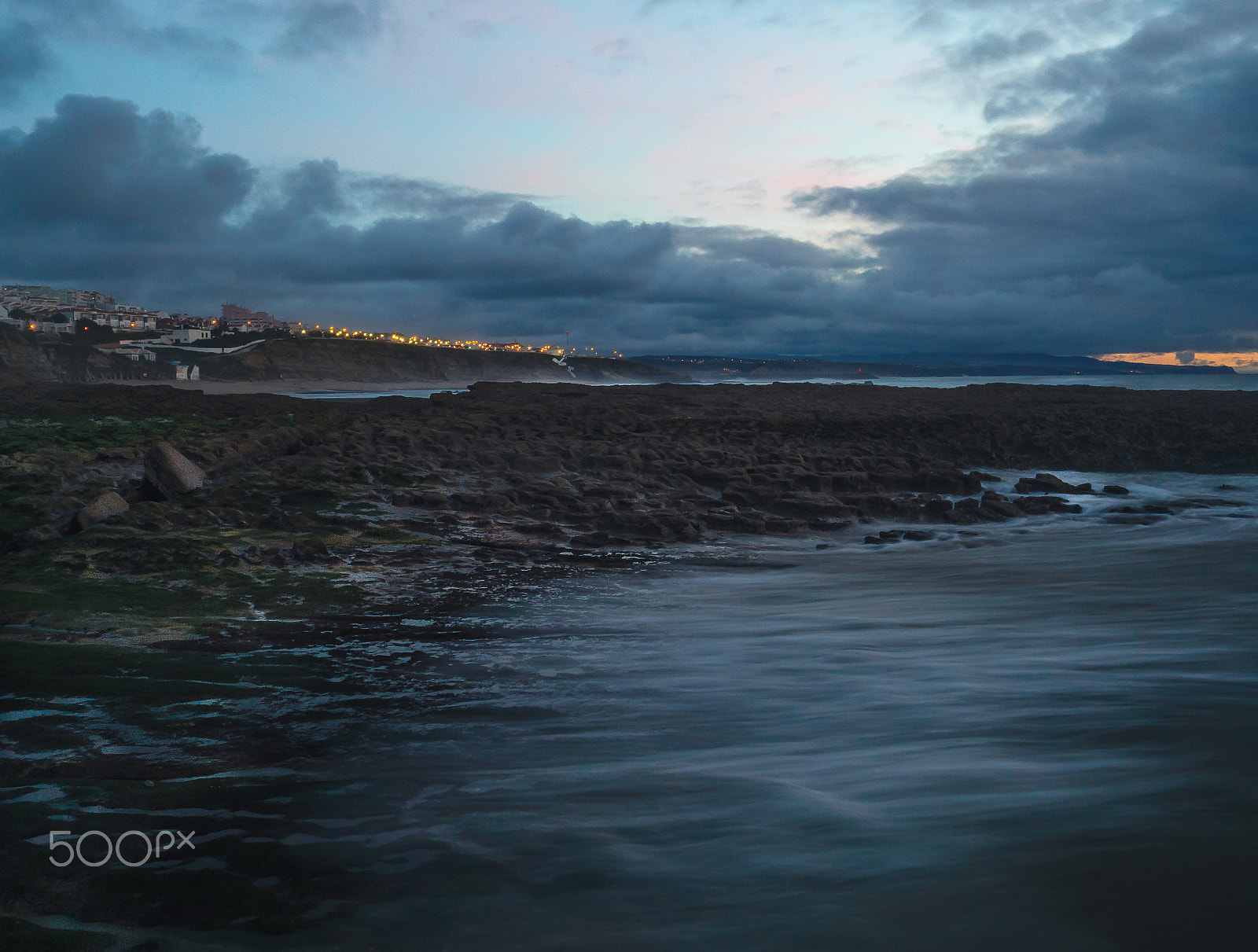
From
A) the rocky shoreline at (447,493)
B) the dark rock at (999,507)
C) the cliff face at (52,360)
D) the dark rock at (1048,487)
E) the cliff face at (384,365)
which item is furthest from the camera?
the cliff face at (384,365)

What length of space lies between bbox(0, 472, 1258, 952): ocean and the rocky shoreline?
1614 millimetres

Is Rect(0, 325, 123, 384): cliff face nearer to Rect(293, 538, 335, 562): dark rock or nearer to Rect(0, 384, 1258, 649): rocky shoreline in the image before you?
Rect(0, 384, 1258, 649): rocky shoreline

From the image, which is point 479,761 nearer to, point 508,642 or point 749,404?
point 508,642

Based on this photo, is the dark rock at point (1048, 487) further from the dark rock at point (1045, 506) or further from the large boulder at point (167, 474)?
the large boulder at point (167, 474)

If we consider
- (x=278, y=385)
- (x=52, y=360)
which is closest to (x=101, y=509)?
(x=52, y=360)

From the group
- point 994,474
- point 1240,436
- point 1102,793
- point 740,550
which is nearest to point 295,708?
point 1102,793

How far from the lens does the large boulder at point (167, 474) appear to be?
462 inches

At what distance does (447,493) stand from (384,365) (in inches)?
5008

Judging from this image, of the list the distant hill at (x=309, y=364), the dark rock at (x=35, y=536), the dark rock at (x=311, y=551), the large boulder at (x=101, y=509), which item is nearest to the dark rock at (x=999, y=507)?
the dark rock at (x=311, y=551)

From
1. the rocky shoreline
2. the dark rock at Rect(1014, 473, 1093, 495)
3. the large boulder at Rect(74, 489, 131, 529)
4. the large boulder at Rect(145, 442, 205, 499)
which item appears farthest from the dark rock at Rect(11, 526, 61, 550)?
→ the dark rock at Rect(1014, 473, 1093, 495)

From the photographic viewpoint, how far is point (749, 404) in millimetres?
36344

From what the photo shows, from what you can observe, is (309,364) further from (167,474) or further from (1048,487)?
(1048,487)

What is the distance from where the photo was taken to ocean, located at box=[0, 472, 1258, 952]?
3043 millimetres

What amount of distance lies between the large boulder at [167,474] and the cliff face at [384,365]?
98466mm
